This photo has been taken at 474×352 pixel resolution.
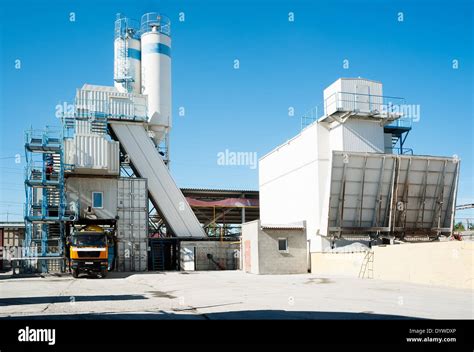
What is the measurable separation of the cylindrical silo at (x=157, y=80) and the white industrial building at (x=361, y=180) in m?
13.4

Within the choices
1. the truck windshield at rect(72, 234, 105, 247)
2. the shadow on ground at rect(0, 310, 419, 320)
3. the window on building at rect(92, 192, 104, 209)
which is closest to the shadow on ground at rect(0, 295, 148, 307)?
the shadow on ground at rect(0, 310, 419, 320)

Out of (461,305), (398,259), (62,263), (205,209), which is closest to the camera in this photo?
(461,305)

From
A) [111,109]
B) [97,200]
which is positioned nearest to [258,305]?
[97,200]

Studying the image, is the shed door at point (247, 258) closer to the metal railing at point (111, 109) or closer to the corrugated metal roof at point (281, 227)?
the corrugated metal roof at point (281, 227)

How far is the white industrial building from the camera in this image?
1162 inches

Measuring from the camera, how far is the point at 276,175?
4106cm

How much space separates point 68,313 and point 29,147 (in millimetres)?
24025

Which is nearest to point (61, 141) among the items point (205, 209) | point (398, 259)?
point (205, 209)

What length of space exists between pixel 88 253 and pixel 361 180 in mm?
16051

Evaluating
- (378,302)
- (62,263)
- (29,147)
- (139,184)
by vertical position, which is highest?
(29,147)

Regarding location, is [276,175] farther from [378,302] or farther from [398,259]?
[378,302]

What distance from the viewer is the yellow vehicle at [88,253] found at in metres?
29.3

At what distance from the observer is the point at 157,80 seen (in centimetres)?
4362

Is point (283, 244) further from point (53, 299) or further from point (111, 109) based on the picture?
point (53, 299)
